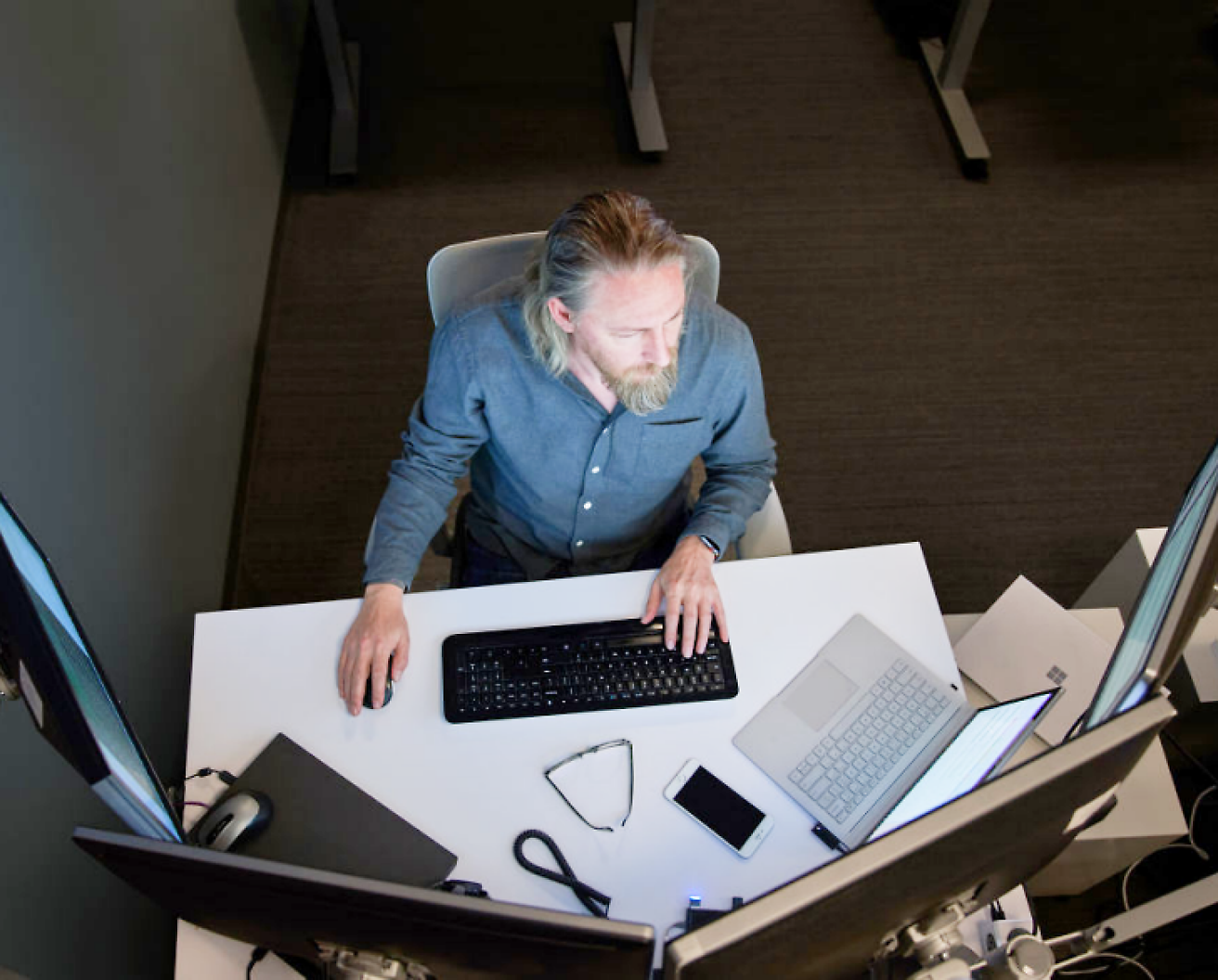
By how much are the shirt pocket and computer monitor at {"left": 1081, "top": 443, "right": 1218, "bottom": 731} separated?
69 cm

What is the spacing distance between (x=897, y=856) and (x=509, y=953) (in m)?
0.33

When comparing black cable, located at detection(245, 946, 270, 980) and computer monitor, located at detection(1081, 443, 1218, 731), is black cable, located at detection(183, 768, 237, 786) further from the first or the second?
computer monitor, located at detection(1081, 443, 1218, 731)

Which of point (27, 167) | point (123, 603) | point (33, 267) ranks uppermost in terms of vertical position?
point (27, 167)

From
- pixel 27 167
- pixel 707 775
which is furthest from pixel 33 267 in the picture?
pixel 707 775

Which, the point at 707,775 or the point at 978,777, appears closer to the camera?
the point at 978,777

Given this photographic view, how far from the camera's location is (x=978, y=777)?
108 centimetres

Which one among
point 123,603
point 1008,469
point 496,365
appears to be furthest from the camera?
point 1008,469

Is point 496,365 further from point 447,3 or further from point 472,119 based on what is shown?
point 447,3

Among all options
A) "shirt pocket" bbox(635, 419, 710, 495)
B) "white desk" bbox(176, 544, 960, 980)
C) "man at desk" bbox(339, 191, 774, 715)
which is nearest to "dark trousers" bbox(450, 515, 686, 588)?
"man at desk" bbox(339, 191, 774, 715)

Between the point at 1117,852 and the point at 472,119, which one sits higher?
the point at 472,119

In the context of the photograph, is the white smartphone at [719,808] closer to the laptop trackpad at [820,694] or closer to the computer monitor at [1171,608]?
the laptop trackpad at [820,694]

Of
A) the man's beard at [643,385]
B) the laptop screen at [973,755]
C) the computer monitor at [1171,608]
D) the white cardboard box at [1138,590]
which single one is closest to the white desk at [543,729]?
the laptop screen at [973,755]

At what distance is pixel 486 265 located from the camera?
158 cm

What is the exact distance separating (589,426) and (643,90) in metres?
1.93
